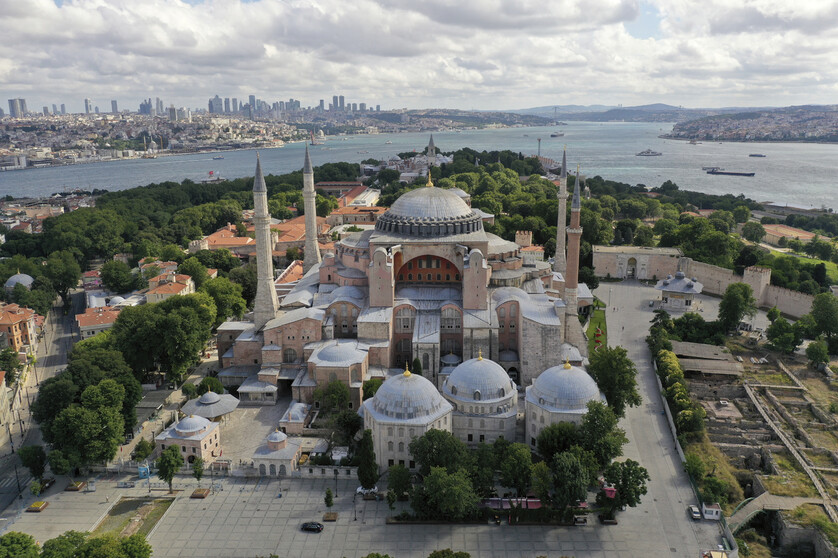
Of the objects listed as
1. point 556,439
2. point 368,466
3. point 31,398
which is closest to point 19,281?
point 31,398

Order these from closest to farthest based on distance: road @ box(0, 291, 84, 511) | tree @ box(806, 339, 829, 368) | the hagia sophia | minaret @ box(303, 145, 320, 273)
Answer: road @ box(0, 291, 84, 511) → the hagia sophia → tree @ box(806, 339, 829, 368) → minaret @ box(303, 145, 320, 273)

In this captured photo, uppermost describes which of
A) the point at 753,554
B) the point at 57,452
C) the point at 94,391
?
the point at 94,391

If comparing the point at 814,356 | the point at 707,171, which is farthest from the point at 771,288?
the point at 707,171

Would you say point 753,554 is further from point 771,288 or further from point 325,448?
point 771,288

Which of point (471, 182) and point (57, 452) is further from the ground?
point (471, 182)

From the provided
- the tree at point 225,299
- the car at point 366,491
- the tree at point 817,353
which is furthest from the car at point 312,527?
the tree at point 817,353

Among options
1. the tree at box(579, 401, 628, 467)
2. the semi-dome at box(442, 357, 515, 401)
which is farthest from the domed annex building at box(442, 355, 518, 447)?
the tree at box(579, 401, 628, 467)

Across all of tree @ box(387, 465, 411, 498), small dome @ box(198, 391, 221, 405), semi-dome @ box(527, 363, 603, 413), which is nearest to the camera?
tree @ box(387, 465, 411, 498)

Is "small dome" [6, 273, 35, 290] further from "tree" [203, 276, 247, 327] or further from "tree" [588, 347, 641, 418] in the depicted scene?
"tree" [588, 347, 641, 418]
